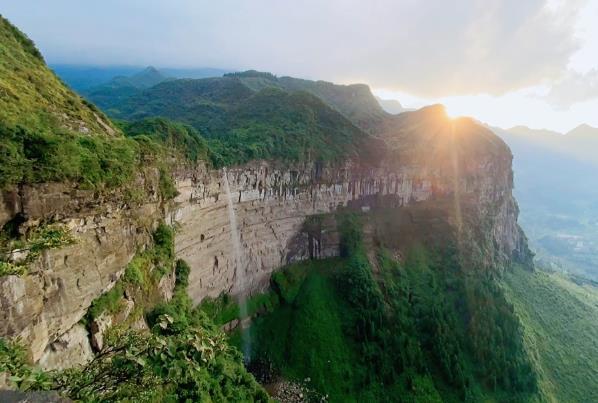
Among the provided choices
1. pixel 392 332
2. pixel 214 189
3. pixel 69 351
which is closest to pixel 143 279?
pixel 69 351

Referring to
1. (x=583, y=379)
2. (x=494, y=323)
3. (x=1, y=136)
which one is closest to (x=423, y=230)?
(x=494, y=323)

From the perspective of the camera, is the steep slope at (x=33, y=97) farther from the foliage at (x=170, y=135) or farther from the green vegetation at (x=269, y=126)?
the green vegetation at (x=269, y=126)

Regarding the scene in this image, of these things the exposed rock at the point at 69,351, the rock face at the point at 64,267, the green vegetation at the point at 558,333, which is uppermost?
the rock face at the point at 64,267

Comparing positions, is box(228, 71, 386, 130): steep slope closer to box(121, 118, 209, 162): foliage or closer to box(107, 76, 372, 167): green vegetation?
box(107, 76, 372, 167): green vegetation

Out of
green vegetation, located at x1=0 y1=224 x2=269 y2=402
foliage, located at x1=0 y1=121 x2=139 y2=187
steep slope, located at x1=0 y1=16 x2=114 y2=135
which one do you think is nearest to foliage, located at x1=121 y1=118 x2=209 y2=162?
steep slope, located at x1=0 y1=16 x2=114 y2=135

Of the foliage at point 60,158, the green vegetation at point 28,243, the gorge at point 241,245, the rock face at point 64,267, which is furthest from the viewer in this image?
the foliage at point 60,158

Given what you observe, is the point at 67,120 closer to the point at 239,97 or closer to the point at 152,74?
the point at 239,97

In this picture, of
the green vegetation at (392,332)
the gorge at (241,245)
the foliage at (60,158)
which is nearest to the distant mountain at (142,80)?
the gorge at (241,245)

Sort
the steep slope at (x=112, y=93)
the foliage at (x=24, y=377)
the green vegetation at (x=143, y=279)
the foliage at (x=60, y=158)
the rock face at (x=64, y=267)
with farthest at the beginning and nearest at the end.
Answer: the steep slope at (x=112, y=93), the green vegetation at (x=143, y=279), the foliage at (x=60, y=158), the rock face at (x=64, y=267), the foliage at (x=24, y=377)
